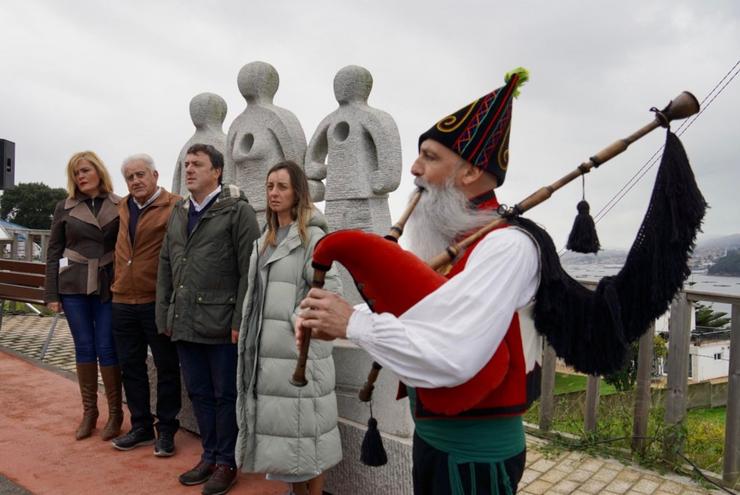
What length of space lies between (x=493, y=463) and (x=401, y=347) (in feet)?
1.52

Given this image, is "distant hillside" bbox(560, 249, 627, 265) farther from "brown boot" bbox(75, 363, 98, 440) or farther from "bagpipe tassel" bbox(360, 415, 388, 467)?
"brown boot" bbox(75, 363, 98, 440)

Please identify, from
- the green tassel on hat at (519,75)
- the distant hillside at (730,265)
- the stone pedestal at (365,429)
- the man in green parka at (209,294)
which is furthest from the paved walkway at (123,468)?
the green tassel on hat at (519,75)

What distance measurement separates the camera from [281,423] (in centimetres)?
264

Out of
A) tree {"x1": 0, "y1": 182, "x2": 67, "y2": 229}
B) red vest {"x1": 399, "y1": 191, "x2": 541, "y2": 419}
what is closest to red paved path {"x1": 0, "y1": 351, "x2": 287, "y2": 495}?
red vest {"x1": 399, "y1": 191, "x2": 541, "y2": 419}

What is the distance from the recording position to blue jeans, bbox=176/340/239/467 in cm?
304

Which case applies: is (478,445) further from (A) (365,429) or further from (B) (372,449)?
(A) (365,429)

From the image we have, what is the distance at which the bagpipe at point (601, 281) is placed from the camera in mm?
1258

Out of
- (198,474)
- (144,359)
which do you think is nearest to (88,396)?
(144,359)

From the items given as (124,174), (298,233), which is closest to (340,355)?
(298,233)

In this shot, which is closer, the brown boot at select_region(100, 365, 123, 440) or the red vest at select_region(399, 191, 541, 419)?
the red vest at select_region(399, 191, 541, 419)

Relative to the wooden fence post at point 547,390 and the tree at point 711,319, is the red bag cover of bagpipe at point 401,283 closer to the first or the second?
the wooden fence post at point 547,390

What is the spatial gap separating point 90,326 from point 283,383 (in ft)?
6.24

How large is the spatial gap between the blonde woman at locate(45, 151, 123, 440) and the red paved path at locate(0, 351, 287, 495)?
258mm

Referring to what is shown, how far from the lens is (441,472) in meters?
1.43
